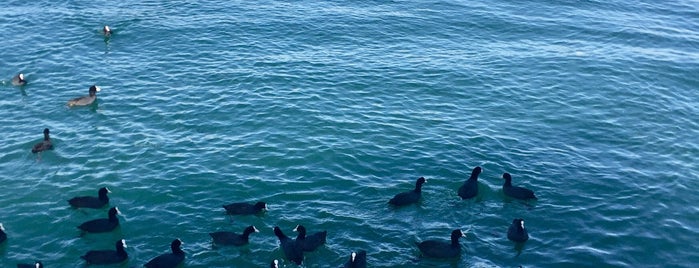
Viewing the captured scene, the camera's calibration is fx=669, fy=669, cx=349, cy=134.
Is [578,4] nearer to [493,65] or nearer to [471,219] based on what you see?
[493,65]

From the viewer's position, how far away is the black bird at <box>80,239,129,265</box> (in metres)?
27.5

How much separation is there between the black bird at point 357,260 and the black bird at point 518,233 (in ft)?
23.3

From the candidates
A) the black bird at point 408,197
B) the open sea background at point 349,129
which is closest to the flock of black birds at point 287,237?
the black bird at point 408,197

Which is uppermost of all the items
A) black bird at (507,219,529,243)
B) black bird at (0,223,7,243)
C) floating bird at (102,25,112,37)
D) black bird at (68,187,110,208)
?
floating bird at (102,25,112,37)

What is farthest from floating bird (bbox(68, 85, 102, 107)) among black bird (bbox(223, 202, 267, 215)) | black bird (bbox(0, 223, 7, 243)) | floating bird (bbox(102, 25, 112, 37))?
black bird (bbox(223, 202, 267, 215))

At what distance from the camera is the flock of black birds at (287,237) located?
2752cm

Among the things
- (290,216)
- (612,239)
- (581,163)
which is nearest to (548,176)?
(581,163)

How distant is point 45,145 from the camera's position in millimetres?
36531

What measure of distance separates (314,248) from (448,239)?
612 centimetres

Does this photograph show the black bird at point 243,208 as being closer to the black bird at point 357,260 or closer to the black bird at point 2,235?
the black bird at point 357,260

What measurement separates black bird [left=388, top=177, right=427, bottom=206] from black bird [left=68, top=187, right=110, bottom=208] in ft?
44.8

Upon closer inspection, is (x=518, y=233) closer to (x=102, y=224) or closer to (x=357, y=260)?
(x=357, y=260)

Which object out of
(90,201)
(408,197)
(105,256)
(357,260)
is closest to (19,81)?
(90,201)

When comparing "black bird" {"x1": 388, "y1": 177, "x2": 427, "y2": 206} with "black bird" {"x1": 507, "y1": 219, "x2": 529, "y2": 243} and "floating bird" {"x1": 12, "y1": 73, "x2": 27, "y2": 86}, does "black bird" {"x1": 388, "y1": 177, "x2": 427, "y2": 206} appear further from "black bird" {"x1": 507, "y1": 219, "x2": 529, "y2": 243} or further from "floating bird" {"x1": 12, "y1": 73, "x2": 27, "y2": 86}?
"floating bird" {"x1": 12, "y1": 73, "x2": 27, "y2": 86}
